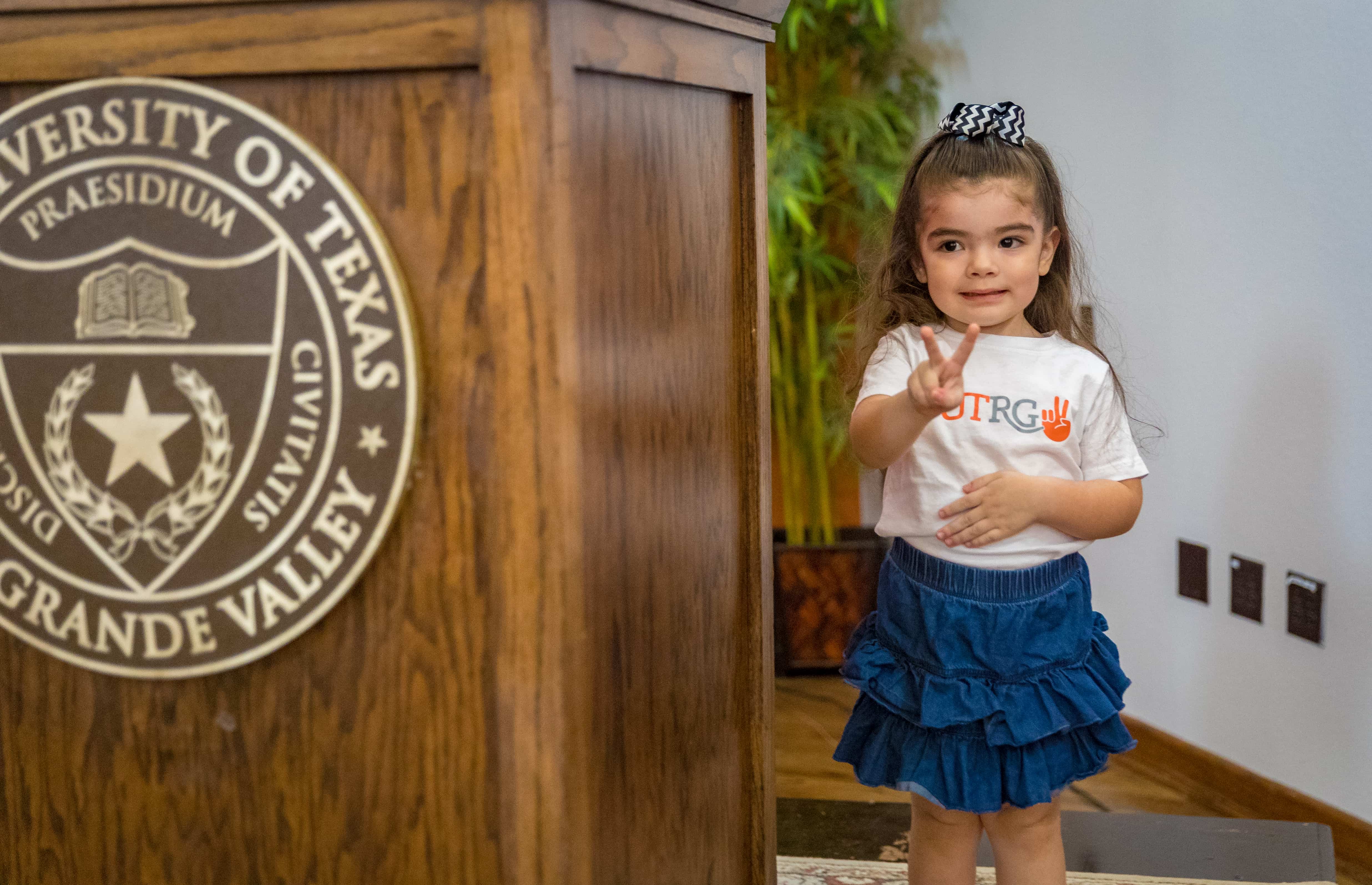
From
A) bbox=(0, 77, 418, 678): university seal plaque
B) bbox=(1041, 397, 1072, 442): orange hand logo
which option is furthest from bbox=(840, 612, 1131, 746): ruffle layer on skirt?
bbox=(0, 77, 418, 678): university seal plaque

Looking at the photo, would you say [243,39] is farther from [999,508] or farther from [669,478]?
[999,508]

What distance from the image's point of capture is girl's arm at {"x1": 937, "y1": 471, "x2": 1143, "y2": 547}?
1265 mm

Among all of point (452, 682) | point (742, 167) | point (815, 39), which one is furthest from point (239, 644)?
point (815, 39)

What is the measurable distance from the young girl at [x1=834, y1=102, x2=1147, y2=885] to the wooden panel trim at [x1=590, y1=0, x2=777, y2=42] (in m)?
0.40

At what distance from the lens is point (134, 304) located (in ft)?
2.39

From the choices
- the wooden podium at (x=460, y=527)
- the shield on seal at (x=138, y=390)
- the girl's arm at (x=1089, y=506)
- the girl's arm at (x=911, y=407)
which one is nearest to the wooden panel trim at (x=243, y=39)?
the wooden podium at (x=460, y=527)

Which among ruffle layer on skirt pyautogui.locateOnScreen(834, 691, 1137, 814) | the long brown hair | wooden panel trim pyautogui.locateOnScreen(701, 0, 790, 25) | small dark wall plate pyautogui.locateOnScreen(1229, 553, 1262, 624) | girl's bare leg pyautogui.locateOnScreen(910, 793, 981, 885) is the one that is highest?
wooden panel trim pyautogui.locateOnScreen(701, 0, 790, 25)

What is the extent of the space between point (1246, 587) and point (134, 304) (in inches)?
75.9

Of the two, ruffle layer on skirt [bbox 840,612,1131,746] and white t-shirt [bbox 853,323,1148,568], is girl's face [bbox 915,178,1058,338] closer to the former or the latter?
white t-shirt [bbox 853,323,1148,568]

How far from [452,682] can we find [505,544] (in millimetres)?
94

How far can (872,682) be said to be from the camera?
135 centimetres

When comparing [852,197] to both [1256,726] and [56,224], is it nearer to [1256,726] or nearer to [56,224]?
[1256,726]

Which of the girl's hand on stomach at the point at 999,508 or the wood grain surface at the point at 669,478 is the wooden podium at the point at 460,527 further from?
the girl's hand on stomach at the point at 999,508

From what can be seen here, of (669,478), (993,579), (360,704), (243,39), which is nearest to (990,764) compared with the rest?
(993,579)
